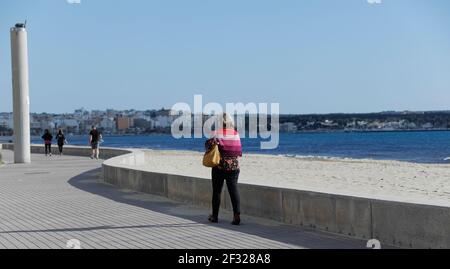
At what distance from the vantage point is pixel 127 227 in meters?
9.02

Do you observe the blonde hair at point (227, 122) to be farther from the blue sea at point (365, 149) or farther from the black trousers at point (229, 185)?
the blue sea at point (365, 149)

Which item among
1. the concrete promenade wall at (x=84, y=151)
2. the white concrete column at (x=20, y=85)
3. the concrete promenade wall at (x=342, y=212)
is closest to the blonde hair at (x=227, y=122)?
the concrete promenade wall at (x=342, y=212)

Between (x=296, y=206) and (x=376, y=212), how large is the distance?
1489 millimetres

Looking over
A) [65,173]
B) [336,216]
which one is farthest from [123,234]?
[65,173]

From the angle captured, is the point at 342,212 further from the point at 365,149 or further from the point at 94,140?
the point at 365,149

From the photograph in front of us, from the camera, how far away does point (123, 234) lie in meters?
8.46

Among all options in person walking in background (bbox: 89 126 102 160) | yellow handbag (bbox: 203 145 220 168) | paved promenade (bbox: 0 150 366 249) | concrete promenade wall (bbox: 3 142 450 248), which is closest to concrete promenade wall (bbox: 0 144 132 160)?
person walking in background (bbox: 89 126 102 160)

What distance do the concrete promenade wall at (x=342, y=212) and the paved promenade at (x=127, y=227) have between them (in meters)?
0.19

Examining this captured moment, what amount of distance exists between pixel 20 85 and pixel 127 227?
1949 cm

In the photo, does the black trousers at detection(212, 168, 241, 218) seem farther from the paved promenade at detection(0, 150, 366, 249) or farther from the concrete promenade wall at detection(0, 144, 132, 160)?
the concrete promenade wall at detection(0, 144, 132, 160)

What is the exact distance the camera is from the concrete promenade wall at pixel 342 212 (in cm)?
690

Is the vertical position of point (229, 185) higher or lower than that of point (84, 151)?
higher

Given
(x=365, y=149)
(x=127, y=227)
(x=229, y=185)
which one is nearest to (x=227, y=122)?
(x=229, y=185)

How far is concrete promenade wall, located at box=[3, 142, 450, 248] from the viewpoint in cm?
690
